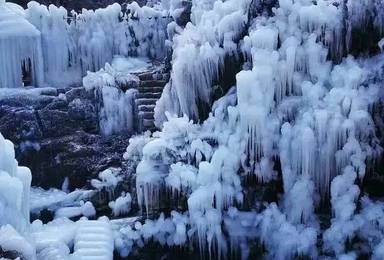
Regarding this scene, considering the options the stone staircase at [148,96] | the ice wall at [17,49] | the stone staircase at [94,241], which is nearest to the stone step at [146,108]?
the stone staircase at [148,96]

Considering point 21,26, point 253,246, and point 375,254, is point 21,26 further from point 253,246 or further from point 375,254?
point 375,254

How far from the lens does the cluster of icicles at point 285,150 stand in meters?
9.05

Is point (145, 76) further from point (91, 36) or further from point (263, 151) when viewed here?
point (263, 151)

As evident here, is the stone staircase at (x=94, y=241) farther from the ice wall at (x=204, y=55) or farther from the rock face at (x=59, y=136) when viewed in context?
the ice wall at (x=204, y=55)

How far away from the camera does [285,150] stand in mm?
9414

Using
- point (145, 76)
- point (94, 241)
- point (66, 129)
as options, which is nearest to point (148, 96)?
point (145, 76)

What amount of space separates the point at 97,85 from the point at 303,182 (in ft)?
18.3

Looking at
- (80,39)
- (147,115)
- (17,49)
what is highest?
(80,39)

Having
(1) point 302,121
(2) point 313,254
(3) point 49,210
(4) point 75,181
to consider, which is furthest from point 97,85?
(2) point 313,254

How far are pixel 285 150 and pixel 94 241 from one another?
3.05 meters

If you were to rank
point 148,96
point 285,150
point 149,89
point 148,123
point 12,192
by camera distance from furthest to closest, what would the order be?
point 149,89
point 148,96
point 148,123
point 285,150
point 12,192

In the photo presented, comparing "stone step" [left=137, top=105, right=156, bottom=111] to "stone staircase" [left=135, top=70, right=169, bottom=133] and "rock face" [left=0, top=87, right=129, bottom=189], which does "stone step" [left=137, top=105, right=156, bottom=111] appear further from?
"rock face" [left=0, top=87, right=129, bottom=189]

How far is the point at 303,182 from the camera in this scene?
9266 millimetres

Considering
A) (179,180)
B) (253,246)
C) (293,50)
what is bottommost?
(253,246)
